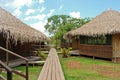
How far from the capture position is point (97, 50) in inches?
769

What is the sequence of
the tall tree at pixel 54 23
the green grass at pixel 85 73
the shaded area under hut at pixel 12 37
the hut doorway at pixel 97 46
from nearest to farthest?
the green grass at pixel 85 73, the shaded area under hut at pixel 12 37, the hut doorway at pixel 97 46, the tall tree at pixel 54 23

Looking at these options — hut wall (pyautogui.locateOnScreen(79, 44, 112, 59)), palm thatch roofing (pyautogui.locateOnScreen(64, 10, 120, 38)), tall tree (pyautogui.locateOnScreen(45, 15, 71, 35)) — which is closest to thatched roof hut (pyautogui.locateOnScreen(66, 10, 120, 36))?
palm thatch roofing (pyautogui.locateOnScreen(64, 10, 120, 38))

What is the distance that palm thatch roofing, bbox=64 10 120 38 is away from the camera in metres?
17.5

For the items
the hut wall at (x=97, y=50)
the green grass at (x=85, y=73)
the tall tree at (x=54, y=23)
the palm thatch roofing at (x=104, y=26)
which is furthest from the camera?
the tall tree at (x=54, y=23)

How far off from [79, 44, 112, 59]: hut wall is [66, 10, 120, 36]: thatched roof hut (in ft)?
3.90

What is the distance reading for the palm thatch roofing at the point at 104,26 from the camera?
17.5 metres

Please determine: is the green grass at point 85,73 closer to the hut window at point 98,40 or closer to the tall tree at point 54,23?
the hut window at point 98,40

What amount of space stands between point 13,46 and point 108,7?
11.4 m

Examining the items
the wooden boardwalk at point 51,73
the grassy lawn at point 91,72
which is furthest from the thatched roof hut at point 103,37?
the wooden boardwalk at point 51,73

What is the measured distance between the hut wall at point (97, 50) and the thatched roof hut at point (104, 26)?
1190 mm

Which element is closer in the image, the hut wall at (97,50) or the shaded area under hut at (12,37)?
the shaded area under hut at (12,37)

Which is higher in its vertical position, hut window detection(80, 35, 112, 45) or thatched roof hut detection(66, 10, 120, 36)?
thatched roof hut detection(66, 10, 120, 36)

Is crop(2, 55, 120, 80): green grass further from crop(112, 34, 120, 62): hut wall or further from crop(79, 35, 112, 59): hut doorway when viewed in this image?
crop(79, 35, 112, 59): hut doorway

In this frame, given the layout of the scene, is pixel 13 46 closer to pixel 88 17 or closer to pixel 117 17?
pixel 117 17
